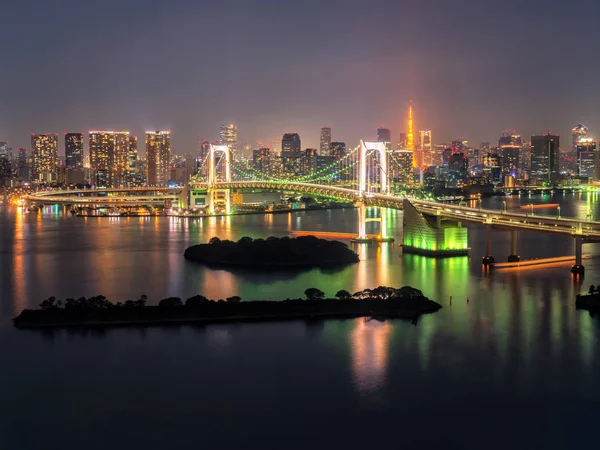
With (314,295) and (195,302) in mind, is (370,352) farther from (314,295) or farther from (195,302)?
(195,302)

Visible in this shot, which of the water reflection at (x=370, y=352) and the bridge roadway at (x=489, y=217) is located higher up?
the bridge roadway at (x=489, y=217)

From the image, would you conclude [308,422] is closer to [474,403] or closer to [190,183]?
[474,403]

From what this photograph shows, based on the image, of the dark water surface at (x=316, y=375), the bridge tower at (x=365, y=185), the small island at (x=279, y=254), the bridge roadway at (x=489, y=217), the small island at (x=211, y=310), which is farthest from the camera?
the bridge tower at (x=365, y=185)

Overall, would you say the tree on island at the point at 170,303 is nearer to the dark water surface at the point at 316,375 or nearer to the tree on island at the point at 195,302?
the tree on island at the point at 195,302

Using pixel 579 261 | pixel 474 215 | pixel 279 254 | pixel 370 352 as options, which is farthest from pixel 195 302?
pixel 474 215

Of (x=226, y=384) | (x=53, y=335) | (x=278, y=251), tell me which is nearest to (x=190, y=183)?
(x=278, y=251)

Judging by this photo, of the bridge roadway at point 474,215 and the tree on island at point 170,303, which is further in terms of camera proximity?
the bridge roadway at point 474,215

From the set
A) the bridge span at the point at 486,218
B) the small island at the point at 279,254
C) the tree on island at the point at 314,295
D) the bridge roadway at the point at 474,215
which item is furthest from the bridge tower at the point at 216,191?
the tree on island at the point at 314,295
